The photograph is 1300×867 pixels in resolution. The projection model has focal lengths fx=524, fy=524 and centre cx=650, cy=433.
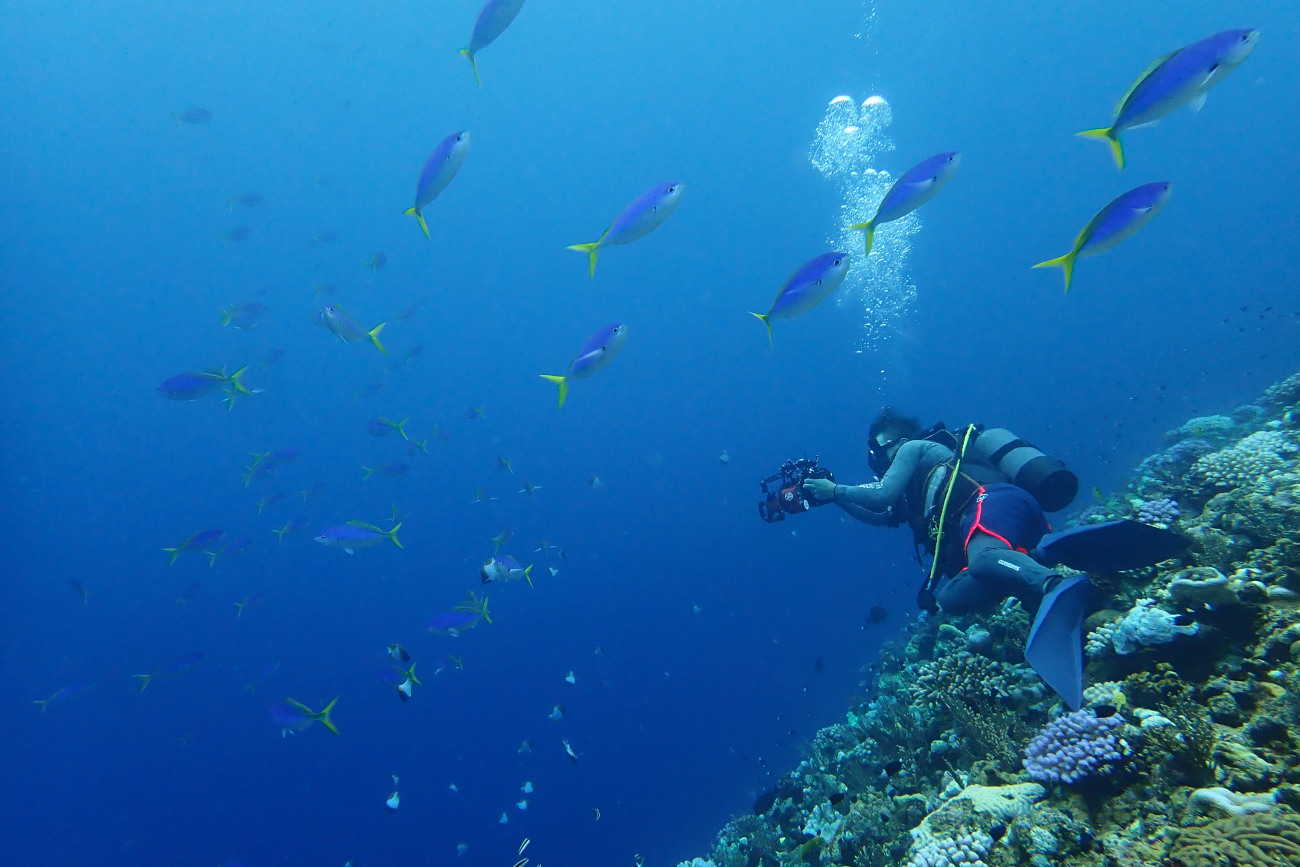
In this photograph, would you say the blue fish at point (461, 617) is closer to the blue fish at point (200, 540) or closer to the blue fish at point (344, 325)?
the blue fish at point (344, 325)

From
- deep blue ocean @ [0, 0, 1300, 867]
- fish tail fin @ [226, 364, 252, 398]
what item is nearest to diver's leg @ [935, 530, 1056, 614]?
fish tail fin @ [226, 364, 252, 398]

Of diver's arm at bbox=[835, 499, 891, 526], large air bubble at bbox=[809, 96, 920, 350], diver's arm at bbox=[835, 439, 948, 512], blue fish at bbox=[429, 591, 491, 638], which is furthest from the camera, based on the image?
large air bubble at bbox=[809, 96, 920, 350]

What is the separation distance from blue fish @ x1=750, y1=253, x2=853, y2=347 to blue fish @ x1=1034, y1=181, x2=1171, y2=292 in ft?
3.95

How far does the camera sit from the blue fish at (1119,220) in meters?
3.19

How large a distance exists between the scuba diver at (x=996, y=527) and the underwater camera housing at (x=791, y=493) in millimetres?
124

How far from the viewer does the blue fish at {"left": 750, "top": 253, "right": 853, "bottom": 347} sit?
381cm

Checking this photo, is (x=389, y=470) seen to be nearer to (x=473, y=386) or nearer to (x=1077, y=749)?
(x=1077, y=749)

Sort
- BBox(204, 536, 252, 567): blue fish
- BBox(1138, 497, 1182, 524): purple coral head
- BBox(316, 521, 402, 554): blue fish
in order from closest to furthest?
BBox(1138, 497, 1182, 524): purple coral head, BBox(316, 521, 402, 554): blue fish, BBox(204, 536, 252, 567): blue fish

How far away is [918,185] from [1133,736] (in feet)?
11.1

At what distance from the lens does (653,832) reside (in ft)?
107

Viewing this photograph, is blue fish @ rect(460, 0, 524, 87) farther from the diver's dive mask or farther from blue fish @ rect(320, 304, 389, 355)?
the diver's dive mask

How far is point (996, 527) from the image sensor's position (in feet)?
13.9

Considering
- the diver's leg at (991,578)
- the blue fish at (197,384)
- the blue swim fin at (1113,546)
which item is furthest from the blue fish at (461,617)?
the blue swim fin at (1113,546)

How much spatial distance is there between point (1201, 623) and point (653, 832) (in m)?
38.4
